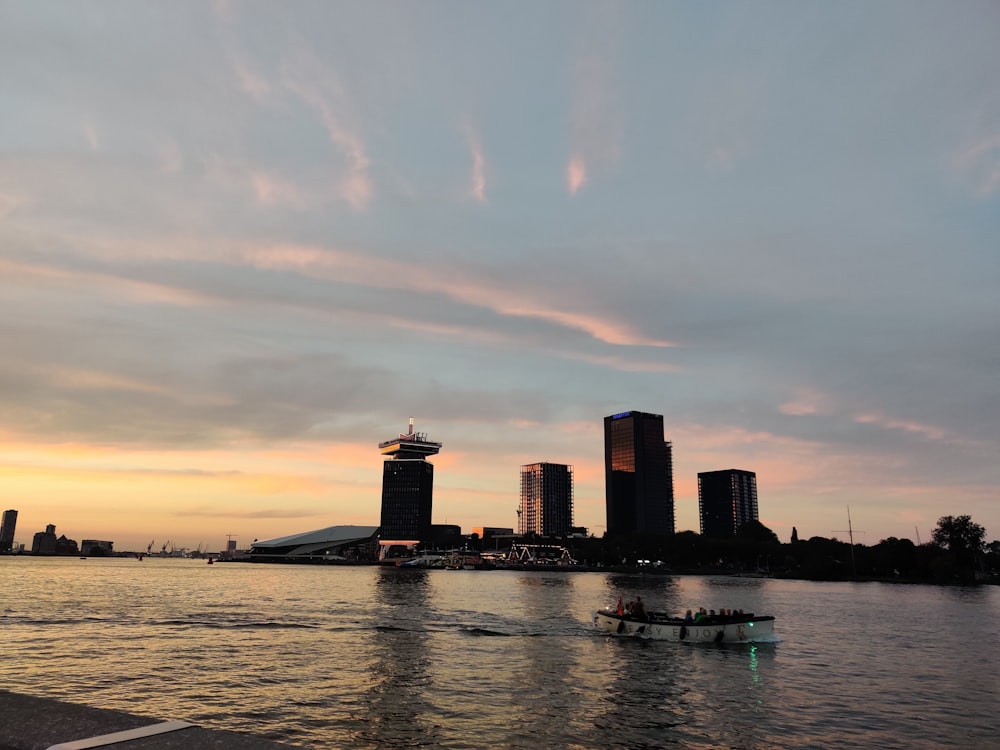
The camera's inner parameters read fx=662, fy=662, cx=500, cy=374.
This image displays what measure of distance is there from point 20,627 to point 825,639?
92587 millimetres

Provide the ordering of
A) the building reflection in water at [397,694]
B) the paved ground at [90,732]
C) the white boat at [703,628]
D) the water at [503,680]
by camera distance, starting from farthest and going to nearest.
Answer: the white boat at [703,628]
the water at [503,680]
the building reflection in water at [397,694]
the paved ground at [90,732]

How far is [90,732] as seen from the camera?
8.16 m

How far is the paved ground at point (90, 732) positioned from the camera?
302 inches

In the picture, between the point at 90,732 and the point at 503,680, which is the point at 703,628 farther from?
the point at 90,732

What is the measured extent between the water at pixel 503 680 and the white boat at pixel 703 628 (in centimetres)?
164

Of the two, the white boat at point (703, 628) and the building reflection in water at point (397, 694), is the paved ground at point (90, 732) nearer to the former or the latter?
the building reflection in water at point (397, 694)

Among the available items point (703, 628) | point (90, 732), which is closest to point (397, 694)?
point (703, 628)

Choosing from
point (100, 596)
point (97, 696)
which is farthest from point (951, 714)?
point (100, 596)

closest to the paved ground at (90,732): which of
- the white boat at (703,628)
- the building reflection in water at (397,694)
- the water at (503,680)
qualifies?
the water at (503,680)

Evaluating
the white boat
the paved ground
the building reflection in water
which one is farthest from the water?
the paved ground

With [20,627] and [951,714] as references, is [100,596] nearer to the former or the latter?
[20,627]

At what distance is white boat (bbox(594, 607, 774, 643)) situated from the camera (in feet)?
224

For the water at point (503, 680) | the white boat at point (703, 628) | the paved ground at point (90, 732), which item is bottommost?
the water at point (503, 680)

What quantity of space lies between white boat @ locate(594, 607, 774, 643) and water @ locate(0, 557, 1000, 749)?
164 centimetres
